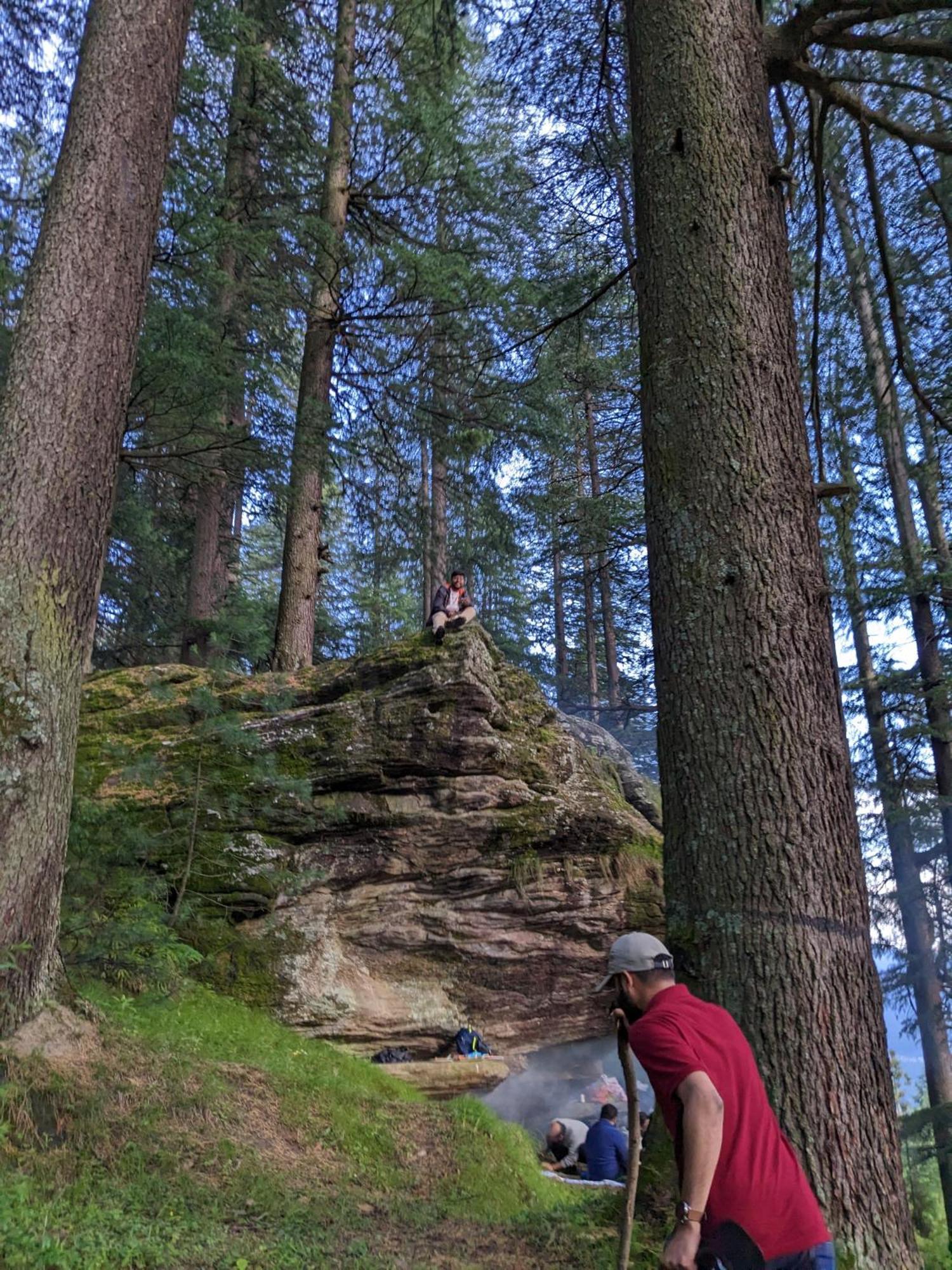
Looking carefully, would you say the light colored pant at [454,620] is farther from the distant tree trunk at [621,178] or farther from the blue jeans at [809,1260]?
the blue jeans at [809,1260]

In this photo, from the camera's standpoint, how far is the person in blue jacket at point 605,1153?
26.9ft

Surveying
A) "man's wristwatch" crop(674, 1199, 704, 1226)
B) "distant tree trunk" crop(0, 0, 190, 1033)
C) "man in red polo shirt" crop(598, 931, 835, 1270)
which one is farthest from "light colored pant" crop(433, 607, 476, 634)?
"man's wristwatch" crop(674, 1199, 704, 1226)

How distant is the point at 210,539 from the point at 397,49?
782 centimetres

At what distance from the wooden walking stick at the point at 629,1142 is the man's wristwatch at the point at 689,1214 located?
12.8 inches

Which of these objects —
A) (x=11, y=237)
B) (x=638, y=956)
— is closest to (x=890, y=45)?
(x=638, y=956)

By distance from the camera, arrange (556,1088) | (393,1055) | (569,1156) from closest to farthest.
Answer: (393,1055)
(569,1156)
(556,1088)

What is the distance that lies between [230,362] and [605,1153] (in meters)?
9.72

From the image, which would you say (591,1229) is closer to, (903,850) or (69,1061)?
(69,1061)

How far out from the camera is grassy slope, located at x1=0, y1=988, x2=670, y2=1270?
3.40 m

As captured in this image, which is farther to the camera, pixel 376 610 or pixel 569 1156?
pixel 376 610

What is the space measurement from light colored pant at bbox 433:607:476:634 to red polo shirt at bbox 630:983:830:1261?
7.39m

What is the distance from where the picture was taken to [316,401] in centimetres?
1171

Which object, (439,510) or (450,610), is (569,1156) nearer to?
(450,610)

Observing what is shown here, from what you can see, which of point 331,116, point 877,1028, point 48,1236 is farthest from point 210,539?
point 877,1028
